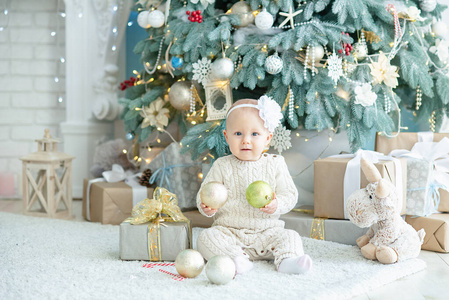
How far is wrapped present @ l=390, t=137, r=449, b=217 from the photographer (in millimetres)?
2320

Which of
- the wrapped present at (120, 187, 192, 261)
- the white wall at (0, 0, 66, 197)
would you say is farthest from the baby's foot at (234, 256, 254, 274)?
the white wall at (0, 0, 66, 197)

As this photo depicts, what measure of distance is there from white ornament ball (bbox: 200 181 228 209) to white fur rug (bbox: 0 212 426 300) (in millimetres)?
269

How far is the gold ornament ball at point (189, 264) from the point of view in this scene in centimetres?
174

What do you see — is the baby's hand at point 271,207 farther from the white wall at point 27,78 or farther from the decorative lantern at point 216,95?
the white wall at point 27,78

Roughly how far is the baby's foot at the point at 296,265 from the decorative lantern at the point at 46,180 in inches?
63.6

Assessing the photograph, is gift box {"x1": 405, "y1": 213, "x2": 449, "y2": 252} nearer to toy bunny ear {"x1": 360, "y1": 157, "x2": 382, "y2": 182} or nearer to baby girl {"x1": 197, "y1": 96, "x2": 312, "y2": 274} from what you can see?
toy bunny ear {"x1": 360, "y1": 157, "x2": 382, "y2": 182}

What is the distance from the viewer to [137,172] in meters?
3.24

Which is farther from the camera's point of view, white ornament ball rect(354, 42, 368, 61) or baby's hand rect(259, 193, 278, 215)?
white ornament ball rect(354, 42, 368, 61)

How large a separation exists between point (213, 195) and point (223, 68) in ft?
2.69

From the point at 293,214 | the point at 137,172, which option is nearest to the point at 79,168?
the point at 137,172

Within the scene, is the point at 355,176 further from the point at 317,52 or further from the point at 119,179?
the point at 119,179

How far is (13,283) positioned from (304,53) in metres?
1.60

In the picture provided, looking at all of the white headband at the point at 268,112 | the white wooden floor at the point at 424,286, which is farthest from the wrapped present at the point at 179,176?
the white wooden floor at the point at 424,286

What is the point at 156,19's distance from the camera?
279 centimetres
